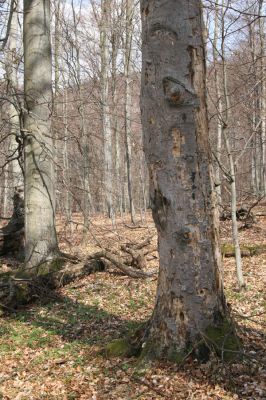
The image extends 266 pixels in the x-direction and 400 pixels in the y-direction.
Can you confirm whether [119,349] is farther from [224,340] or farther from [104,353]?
[224,340]

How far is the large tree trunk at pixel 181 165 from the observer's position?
3348 mm

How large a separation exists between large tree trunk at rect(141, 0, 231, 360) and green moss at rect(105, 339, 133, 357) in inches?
24.1

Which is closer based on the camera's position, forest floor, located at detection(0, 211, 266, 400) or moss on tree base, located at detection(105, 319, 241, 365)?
forest floor, located at detection(0, 211, 266, 400)

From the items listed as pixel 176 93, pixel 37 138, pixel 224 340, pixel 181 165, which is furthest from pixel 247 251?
pixel 176 93

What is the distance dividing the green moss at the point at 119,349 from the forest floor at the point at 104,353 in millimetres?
68

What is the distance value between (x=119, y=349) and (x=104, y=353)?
214 millimetres

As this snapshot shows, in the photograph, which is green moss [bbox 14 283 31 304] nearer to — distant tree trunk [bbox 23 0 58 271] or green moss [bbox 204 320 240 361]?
distant tree trunk [bbox 23 0 58 271]

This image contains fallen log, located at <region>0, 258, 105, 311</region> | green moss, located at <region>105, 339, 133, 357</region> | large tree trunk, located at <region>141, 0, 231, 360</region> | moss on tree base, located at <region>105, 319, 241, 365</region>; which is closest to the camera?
large tree trunk, located at <region>141, 0, 231, 360</region>

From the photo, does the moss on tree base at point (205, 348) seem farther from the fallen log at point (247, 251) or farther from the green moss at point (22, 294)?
the fallen log at point (247, 251)

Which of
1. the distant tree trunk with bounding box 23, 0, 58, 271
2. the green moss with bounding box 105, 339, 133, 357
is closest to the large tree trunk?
the green moss with bounding box 105, 339, 133, 357

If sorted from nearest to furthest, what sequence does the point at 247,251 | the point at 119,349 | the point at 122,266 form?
the point at 119,349 → the point at 122,266 → the point at 247,251

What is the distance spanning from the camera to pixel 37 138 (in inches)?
283

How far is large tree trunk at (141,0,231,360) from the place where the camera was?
3348 mm

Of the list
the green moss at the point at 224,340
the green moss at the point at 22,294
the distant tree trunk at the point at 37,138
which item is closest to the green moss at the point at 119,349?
the green moss at the point at 224,340
